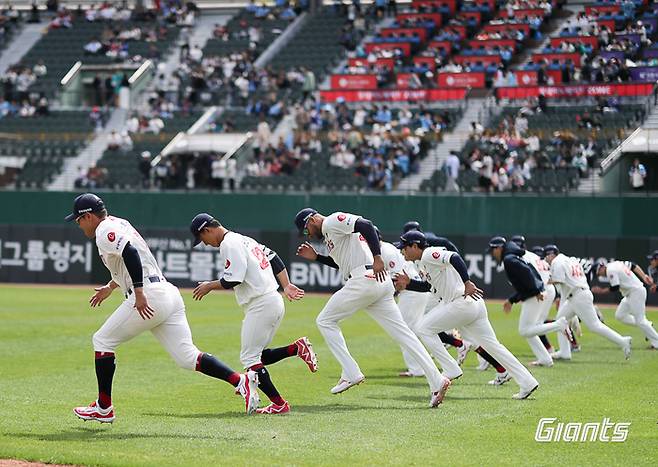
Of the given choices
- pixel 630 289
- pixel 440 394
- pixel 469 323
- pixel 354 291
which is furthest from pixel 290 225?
pixel 440 394

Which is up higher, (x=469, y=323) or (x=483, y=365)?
(x=469, y=323)

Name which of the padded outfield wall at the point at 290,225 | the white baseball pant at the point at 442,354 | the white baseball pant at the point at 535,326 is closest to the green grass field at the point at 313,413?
the white baseball pant at the point at 442,354

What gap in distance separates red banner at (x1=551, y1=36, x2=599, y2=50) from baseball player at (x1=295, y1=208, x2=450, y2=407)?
2937 centimetres

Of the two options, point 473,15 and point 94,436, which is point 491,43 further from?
point 94,436

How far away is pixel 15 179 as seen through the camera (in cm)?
4159

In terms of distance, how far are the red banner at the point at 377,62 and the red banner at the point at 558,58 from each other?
534cm

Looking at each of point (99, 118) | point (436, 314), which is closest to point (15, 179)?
point (99, 118)

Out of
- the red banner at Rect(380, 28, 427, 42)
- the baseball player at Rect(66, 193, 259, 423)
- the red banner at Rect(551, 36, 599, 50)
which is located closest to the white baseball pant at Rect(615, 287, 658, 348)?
the baseball player at Rect(66, 193, 259, 423)

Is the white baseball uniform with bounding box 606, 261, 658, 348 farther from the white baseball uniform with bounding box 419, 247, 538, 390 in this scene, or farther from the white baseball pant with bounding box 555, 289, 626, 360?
the white baseball uniform with bounding box 419, 247, 538, 390

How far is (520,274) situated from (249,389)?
6.22 m

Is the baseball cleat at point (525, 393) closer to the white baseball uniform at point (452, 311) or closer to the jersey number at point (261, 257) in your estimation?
the white baseball uniform at point (452, 311)

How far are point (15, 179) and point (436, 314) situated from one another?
3099 cm

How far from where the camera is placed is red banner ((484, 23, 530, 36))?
42781 mm

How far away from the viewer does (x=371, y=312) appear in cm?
1285
